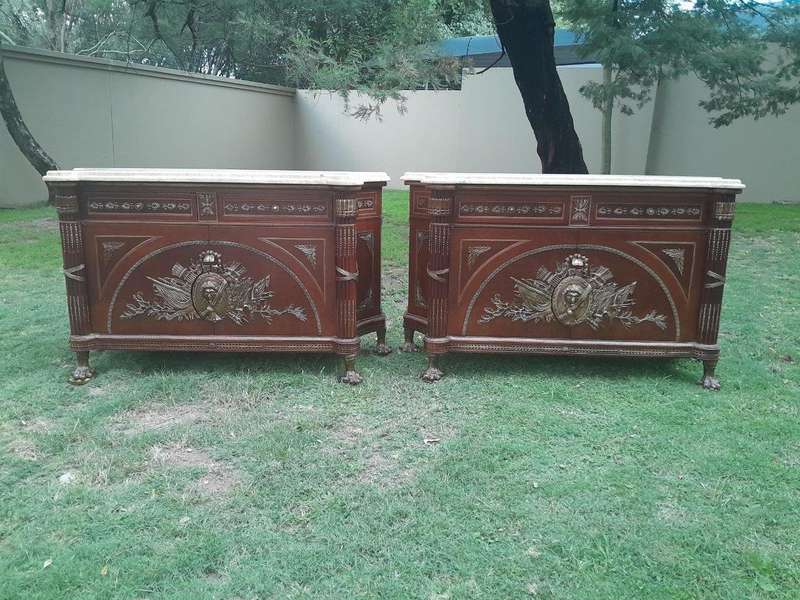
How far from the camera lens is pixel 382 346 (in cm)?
377

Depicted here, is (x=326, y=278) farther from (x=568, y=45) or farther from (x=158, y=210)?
(x=568, y=45)

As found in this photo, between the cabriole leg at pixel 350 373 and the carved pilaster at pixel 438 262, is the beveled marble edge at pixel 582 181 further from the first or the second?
the cabriole leg at pixel 350 373

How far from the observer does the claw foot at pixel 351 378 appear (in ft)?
10.6

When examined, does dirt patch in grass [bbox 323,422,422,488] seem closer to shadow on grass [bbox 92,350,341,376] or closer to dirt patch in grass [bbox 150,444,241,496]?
dirt patch in grass [bbox 150,444,241,496]

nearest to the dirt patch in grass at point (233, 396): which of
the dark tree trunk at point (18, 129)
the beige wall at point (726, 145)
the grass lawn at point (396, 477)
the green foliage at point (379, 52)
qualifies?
the grass lawn at point (396, 477)

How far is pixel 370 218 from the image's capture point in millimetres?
3529

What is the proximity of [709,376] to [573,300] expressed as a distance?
778 millimetres

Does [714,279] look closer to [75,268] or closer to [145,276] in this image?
[145,276]

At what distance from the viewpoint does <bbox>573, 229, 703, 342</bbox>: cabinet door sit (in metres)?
3.14

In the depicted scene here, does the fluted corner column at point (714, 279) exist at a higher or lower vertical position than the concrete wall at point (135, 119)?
lower

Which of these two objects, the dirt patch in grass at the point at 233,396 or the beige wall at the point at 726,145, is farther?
the beige wall at the point at 726,145

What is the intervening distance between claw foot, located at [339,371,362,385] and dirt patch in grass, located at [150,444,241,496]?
0.88 metres

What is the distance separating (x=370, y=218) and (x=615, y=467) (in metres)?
1.80

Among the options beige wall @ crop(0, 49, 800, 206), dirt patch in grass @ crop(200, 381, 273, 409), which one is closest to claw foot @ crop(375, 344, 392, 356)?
dirt patch in grass @ crop(200, 381, 273, 409)
